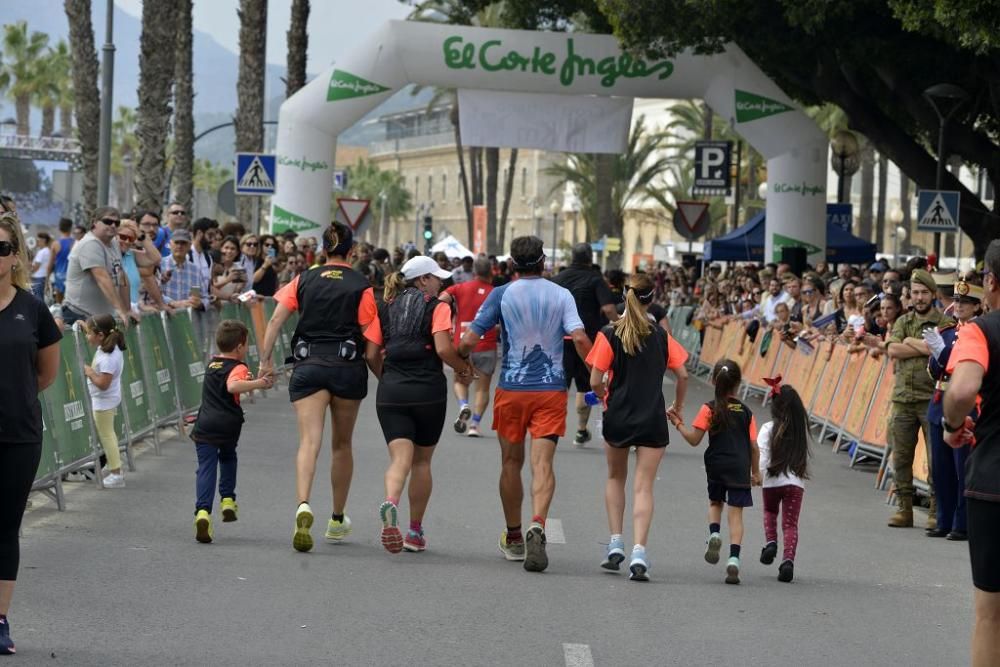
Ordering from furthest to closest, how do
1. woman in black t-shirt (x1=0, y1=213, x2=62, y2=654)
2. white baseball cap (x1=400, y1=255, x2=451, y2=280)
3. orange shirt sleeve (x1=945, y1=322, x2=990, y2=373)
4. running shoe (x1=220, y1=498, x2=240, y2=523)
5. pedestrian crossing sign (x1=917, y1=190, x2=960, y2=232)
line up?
pedestrian crossing sign (x1=917, y1=190, x2=960, y2=232) → running shoe (x1=220, y1=498, x2=240, y2=523) → white baseball cap (x1=400, y1=255, x2=451, y2=280) → woman in black t-shirt (x1=0, y1=213, x2=62, y2=654) → orange shirt sleeve (x1=945, y1=322, x2=990, y2=373)

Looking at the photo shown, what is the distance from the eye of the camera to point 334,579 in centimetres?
920

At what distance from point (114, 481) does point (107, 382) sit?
0.76 m

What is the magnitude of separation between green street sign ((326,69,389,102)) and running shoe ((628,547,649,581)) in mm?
19436

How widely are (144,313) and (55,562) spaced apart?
5750 millimetres

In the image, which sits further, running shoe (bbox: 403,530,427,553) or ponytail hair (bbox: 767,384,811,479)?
running shoe (bbox: 403,530,427,553)

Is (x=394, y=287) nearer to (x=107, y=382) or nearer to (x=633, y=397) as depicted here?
(x=633, y=397)

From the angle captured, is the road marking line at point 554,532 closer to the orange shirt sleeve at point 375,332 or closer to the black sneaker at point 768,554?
the black sneaker at point 768,554

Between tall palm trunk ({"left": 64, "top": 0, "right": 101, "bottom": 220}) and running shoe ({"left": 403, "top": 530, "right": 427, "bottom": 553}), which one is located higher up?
tall palm trunk ({"left": 64, "top": 0, "right": 101, "bottom": 220})

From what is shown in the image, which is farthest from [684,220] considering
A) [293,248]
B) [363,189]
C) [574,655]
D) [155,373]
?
[363,189]

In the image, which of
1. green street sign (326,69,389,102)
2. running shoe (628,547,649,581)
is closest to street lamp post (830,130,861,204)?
green street sign (326,69,389,102)

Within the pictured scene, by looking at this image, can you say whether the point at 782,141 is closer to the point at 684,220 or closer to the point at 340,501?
the point at 684,220

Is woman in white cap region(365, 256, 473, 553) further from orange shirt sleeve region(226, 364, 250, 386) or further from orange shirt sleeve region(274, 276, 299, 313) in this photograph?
orange shirt sleeve region(226, 364, 250, 386)

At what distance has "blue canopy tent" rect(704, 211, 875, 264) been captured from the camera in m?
34.2

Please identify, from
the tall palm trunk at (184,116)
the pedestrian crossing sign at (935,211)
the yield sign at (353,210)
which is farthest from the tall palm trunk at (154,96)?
the pedestrian crossing sign at (935,211)
